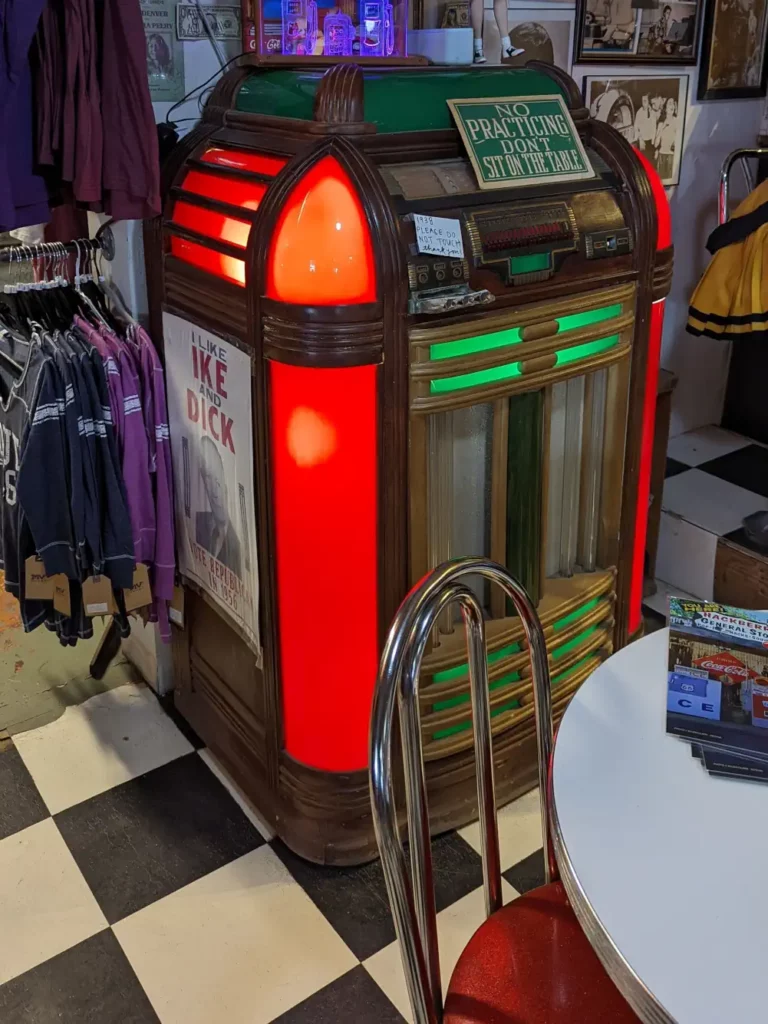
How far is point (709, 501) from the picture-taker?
3.28 m

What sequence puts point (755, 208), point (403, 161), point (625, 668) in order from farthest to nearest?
point (755, 208) < point (403, 161) < point (625, 668)

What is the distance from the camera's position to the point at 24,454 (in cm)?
198

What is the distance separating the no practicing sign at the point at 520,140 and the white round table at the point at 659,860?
1.07m

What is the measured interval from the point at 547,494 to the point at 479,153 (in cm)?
72

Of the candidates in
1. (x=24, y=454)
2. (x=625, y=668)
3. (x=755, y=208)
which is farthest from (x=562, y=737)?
(x=755, y=208)

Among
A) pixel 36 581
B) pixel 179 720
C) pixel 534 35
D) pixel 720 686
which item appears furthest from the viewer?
pixel 534 35

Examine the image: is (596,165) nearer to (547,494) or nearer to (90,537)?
(547,494)

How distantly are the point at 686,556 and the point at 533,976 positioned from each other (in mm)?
2172

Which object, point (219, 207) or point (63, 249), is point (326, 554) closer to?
point (219, 207)

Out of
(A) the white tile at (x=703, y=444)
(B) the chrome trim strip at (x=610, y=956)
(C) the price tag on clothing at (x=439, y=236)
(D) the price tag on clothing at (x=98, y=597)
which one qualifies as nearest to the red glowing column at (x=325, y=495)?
(C) the price tag on clothing at (x=439, y=236)

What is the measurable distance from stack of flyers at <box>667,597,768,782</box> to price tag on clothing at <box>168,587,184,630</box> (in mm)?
1298

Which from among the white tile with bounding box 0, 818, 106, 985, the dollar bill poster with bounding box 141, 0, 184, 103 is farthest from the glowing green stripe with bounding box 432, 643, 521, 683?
the dollar bill poster with bounding box 141, 0, 184, 103

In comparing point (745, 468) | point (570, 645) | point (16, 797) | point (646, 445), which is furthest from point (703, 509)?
point (16, 797)

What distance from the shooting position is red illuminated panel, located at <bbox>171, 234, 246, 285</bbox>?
5.97 ft
